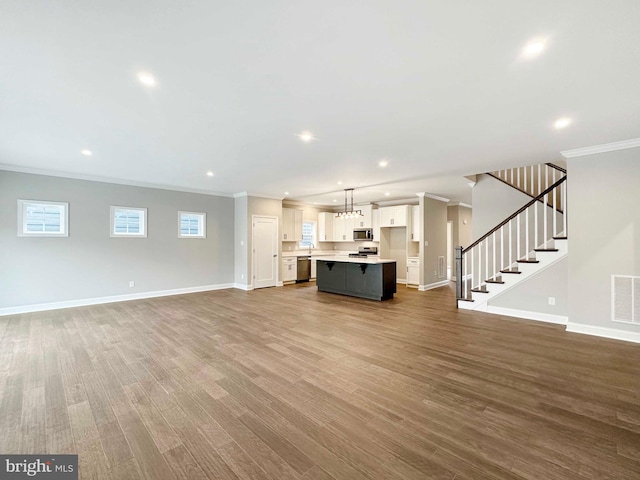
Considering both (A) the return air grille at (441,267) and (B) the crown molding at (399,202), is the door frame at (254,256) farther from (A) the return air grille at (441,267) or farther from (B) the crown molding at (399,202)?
(A) the return air grille at (441,267)

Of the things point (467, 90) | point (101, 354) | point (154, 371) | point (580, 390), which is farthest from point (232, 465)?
point (467, 90)

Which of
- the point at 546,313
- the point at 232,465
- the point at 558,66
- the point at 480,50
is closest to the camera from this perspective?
the point at 232,465

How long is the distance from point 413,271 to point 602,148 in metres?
5.51

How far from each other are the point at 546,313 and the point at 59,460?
6.38m

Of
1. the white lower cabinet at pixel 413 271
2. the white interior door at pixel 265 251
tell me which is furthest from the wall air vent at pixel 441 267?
the white interior door at pixel 265 251

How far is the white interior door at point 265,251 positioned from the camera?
822cm

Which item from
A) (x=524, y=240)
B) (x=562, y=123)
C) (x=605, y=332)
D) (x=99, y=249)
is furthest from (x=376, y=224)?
(x=99, y=249)

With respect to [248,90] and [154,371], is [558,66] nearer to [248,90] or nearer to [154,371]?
[248,90]

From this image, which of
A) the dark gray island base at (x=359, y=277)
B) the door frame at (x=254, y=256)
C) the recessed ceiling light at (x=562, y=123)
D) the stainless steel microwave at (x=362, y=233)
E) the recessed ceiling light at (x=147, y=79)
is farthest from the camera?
the stainless steel microwave at (x=362, y=233)

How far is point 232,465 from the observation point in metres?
1.71

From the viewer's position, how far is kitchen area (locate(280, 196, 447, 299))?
26.8 feet

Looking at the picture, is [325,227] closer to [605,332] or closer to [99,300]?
[99,300]

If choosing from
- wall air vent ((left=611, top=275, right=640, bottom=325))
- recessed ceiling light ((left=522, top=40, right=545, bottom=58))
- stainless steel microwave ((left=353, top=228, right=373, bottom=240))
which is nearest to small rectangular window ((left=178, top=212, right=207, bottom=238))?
stainless steel microwave ((left=353, top=228, right=373, bottom=240))

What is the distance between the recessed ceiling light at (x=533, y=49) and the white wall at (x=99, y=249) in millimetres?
7533
